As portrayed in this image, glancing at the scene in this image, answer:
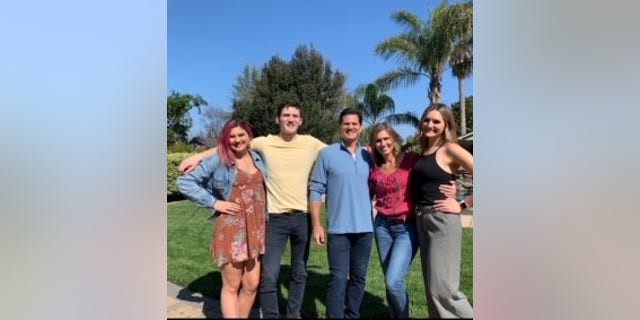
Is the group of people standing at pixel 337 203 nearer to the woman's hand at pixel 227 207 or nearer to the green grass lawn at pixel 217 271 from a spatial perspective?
the woman's hand at pixel 227 207

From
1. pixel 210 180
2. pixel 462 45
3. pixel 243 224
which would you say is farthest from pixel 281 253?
pixel 462 45

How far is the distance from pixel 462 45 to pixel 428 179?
1125 millimetres

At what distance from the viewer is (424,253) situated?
320 cm

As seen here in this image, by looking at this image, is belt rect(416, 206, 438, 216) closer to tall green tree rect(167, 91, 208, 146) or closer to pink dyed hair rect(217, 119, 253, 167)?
pink dyed hair rect(217, 119, 253, 167)

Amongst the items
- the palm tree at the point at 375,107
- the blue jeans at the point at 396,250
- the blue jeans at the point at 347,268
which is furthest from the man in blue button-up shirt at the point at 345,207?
the palm tree at the point at 375,107

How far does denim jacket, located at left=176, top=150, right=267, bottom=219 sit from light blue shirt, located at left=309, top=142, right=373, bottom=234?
439 mm
